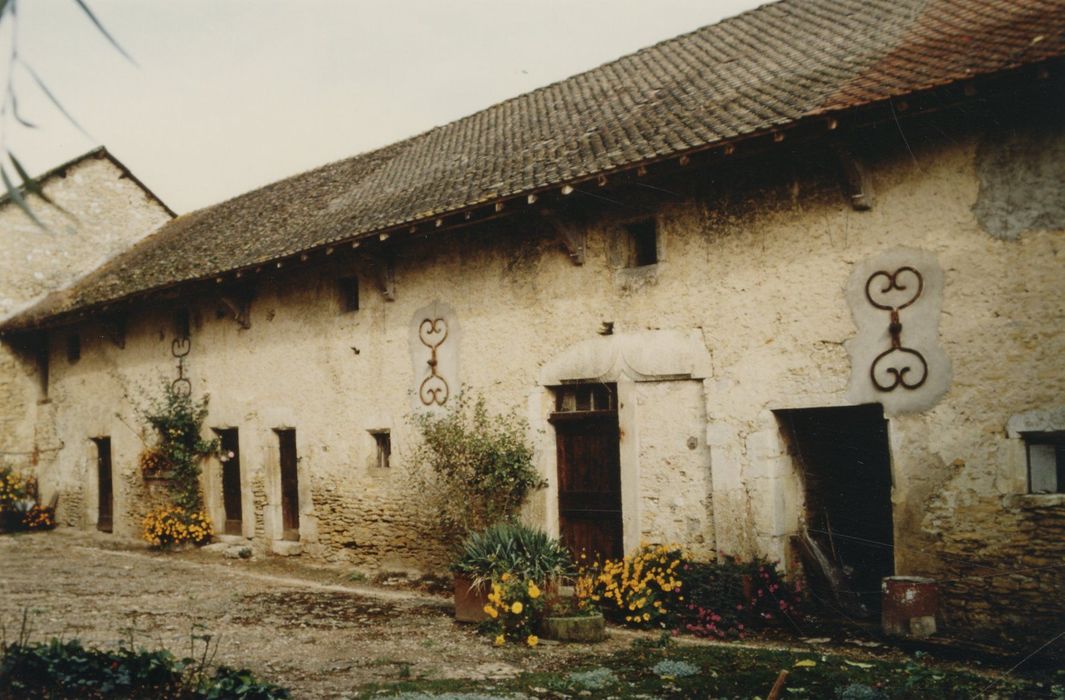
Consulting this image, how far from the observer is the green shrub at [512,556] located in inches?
298

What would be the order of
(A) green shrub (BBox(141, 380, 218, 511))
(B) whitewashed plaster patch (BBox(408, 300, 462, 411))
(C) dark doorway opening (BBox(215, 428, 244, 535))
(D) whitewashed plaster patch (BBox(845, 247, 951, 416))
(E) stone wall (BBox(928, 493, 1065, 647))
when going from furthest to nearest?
(A) green shrub (BBox(141, 380, 218, 511)) → (C) dark doorway opening (BBox(215, 428, 244, 535)) → (B) whitewashed plaster patch (BBox(408, 300, 462, 411)) → (D) whitewashed plaster patch (BBox(845, 247, 951, 416)) → (E) stone wall (BBox(928, 493, 1065, 647))

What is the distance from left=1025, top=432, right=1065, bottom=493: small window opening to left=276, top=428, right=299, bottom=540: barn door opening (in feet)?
31.2

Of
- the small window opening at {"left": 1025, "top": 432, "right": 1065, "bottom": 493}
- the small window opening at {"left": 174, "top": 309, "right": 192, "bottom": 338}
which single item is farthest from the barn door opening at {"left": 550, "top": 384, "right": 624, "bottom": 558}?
the small window opening at {"left": 174, "top": 309, "right": 192, "bottom": 338}

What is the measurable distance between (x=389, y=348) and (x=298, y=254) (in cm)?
168

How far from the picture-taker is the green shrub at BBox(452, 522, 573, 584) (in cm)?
758

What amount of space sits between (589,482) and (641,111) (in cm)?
427

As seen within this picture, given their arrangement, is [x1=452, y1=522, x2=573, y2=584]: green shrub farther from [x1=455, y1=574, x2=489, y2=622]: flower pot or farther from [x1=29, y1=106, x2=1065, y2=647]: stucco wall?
[x1=29, y1=106, x2=1065, y2=647]: stucco wall

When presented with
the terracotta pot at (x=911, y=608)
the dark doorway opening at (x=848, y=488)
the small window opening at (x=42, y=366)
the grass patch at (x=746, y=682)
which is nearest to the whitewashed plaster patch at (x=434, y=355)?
the dark doorway opening at (x=848, y=488)

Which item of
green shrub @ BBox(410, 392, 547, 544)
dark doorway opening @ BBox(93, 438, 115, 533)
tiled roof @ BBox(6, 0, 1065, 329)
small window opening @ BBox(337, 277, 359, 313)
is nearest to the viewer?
tiled roof @ BBox(6, 0, 1065, 329)

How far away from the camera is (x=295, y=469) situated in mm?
12531

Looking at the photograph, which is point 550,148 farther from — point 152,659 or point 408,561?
point 152,659

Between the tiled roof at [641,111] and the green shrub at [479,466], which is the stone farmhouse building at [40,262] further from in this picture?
the green shrub at [479,466]

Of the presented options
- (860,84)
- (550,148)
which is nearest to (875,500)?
(860,84)

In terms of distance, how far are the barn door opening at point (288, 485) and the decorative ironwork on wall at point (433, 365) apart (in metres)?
3.10
